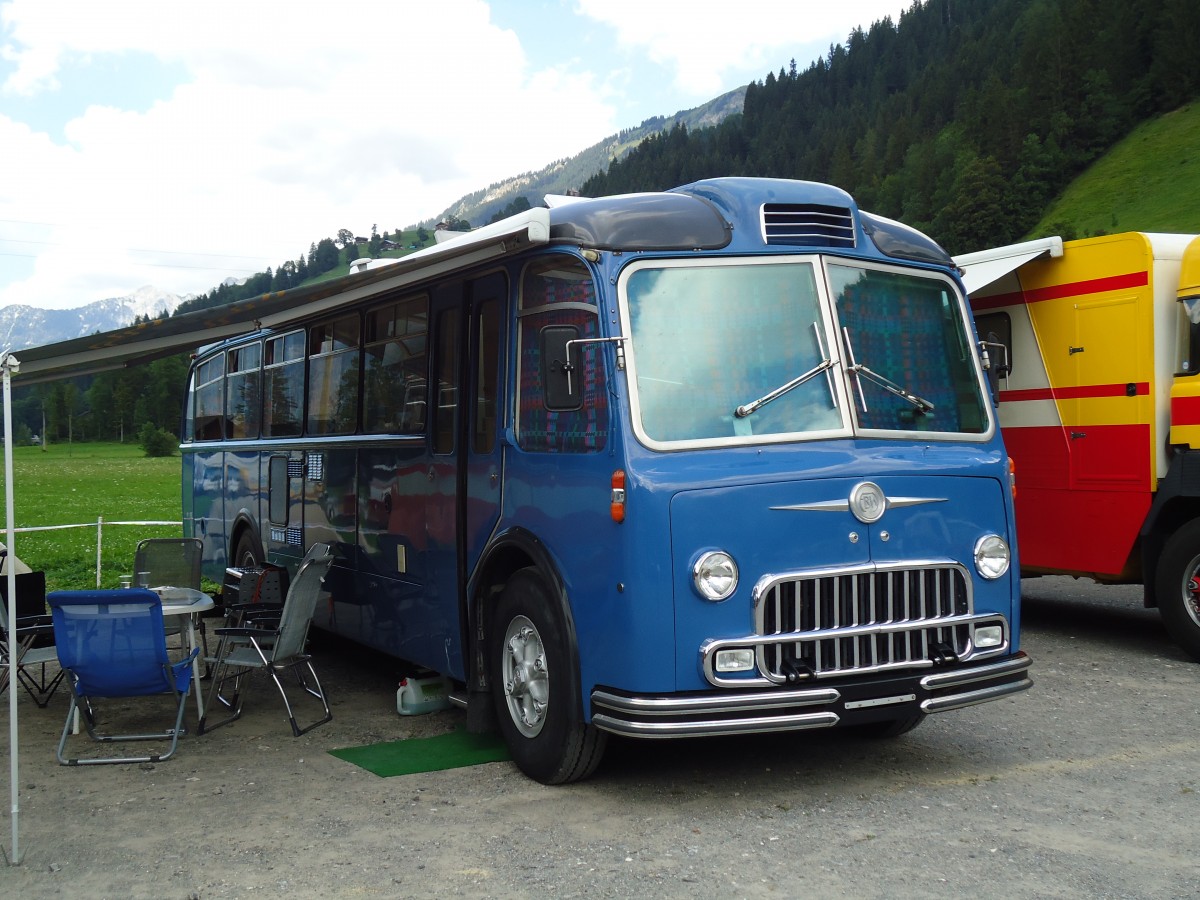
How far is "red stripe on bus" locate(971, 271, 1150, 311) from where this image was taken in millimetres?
9758

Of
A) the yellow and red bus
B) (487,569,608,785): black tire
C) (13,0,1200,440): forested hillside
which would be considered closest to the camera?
(487,569,608,785): black tire

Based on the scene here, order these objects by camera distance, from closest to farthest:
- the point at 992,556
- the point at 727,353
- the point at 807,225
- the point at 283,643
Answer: the point at 727,353 < the point at 992,556 < the point at 807,225 < the point at 283,643

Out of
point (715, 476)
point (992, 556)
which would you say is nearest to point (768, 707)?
point (715, 476)

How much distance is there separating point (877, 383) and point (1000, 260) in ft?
17.4

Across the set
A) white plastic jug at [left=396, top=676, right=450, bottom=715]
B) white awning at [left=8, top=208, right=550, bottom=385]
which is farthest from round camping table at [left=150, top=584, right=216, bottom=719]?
white awning at [left=8, top=208, right=550, bottom=385]

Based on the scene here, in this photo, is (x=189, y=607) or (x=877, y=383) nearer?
(x=877, y=383)

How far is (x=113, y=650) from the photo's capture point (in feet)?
22.6

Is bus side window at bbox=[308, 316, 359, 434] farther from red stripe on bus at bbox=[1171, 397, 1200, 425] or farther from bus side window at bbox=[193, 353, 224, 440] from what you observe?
red stripe on bus at bbox=[1171, 397, 1200, 425]

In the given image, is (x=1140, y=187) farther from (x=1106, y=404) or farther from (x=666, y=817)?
(x=666, y=817)

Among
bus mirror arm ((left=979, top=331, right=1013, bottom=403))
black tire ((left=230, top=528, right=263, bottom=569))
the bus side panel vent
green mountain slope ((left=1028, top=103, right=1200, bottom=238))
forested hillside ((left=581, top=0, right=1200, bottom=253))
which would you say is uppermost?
forested hillside ((left=581, top=0, right=1200, bottom=253))

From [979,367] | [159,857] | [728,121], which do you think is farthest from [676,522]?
[728,121]

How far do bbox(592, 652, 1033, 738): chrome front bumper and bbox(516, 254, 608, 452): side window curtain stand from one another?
1.24 m

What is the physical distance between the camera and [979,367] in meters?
6.62

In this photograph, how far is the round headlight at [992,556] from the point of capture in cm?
613
